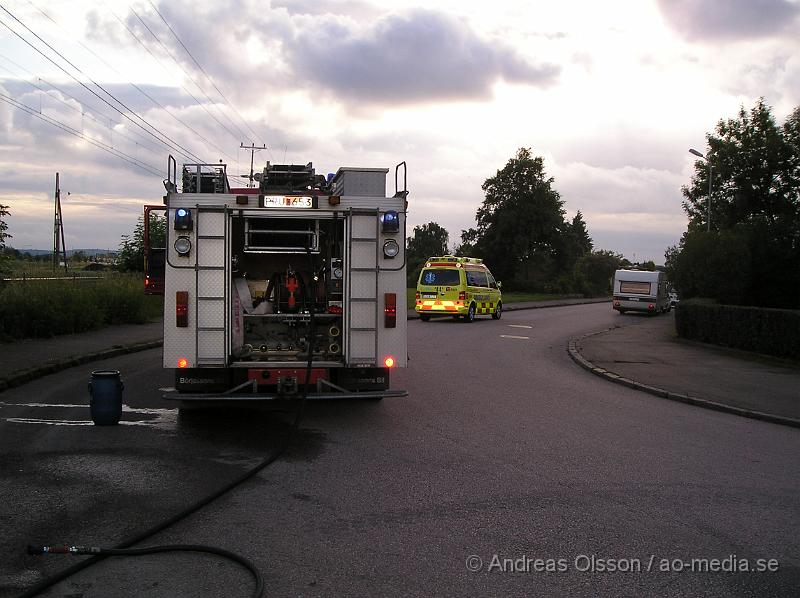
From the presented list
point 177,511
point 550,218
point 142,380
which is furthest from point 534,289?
point 177,511

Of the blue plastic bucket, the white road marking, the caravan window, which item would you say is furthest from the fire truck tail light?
the caravan window

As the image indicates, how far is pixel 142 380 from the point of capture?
12.4m

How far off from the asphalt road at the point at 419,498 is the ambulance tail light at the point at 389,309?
4.13 ft

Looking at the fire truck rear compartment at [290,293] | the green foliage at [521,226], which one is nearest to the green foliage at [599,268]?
the green foliage at [521,226]

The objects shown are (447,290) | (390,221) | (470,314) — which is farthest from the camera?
(470,314)

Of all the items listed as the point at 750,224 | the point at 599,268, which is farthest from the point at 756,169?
the point at 599,268

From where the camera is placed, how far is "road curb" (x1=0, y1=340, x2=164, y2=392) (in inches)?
454

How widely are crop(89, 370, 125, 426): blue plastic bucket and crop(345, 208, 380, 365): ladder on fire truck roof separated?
2.68 meters

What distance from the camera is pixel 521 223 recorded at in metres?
84.6

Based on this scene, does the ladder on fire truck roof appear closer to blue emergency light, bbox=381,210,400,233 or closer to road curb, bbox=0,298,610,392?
blue emergency light, bbox=381,210,400,233

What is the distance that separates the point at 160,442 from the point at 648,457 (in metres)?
5.03

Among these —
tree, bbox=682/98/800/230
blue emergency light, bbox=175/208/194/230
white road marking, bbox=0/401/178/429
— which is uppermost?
tree, bbox=682/98/800/230

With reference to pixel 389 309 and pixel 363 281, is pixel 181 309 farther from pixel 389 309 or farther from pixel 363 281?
pixel 389 309

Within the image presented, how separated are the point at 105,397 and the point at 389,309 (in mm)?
3360
